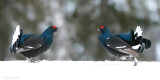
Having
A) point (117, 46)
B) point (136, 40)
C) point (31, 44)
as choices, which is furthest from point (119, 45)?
point (31, 44)

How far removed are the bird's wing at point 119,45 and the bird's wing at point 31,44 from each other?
0.91m

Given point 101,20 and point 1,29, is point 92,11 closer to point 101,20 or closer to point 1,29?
point 101,20

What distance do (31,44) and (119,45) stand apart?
1179 mm

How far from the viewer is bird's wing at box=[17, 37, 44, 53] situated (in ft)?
16.7

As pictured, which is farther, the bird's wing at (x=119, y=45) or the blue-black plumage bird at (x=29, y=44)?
the blue-black plumage bird at (x=29, y=44)

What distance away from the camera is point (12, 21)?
11.0 meters

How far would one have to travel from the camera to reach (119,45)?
199 inches

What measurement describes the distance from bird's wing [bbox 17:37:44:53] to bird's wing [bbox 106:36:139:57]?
3.00 ft

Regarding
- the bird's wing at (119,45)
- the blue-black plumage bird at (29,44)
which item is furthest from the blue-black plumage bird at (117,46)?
the blue-black plumage bird at (29,44)

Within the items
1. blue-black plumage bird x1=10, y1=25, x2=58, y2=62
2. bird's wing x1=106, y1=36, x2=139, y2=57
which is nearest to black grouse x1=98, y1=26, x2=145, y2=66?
bird's wing x1=106, y1=36, x2=139, y2=57

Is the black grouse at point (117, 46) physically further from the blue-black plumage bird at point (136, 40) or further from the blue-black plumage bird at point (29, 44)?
the blue-black plumage bird at point (29, 44)

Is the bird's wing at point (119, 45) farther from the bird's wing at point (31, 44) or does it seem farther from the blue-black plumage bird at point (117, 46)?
the bird's wing at point (31, 44)

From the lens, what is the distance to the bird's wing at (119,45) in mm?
4935
